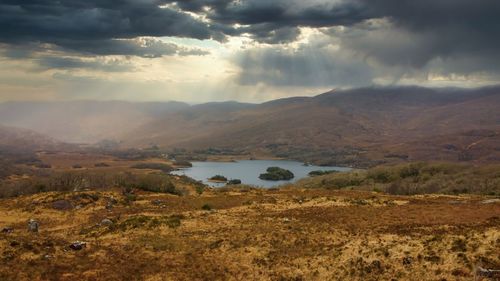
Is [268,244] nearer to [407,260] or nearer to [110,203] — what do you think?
[407,260]

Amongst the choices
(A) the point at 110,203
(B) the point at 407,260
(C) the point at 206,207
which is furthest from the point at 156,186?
(B) the point at 407,260

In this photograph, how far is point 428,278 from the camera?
23734mm

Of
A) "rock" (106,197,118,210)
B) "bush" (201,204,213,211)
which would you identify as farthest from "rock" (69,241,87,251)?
"rock" (106,197,118,210)

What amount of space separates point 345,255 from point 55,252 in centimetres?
2026

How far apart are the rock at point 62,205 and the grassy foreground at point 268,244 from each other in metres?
2.43

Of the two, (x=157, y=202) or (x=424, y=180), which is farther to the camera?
(x=424, y=180)

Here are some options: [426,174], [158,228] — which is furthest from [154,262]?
[426,174]

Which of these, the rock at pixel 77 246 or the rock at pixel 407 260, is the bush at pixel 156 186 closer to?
the rock at pixel 77 246

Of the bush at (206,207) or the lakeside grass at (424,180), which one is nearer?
the bush at (206,207)

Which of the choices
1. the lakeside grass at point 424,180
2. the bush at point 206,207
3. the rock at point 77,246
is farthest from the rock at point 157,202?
the lakeside grass at point 424,180

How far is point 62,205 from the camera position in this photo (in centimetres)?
5328

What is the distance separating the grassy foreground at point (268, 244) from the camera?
25.9 m

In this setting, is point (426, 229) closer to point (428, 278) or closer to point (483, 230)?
point (483, 230)

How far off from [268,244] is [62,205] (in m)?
32.6
